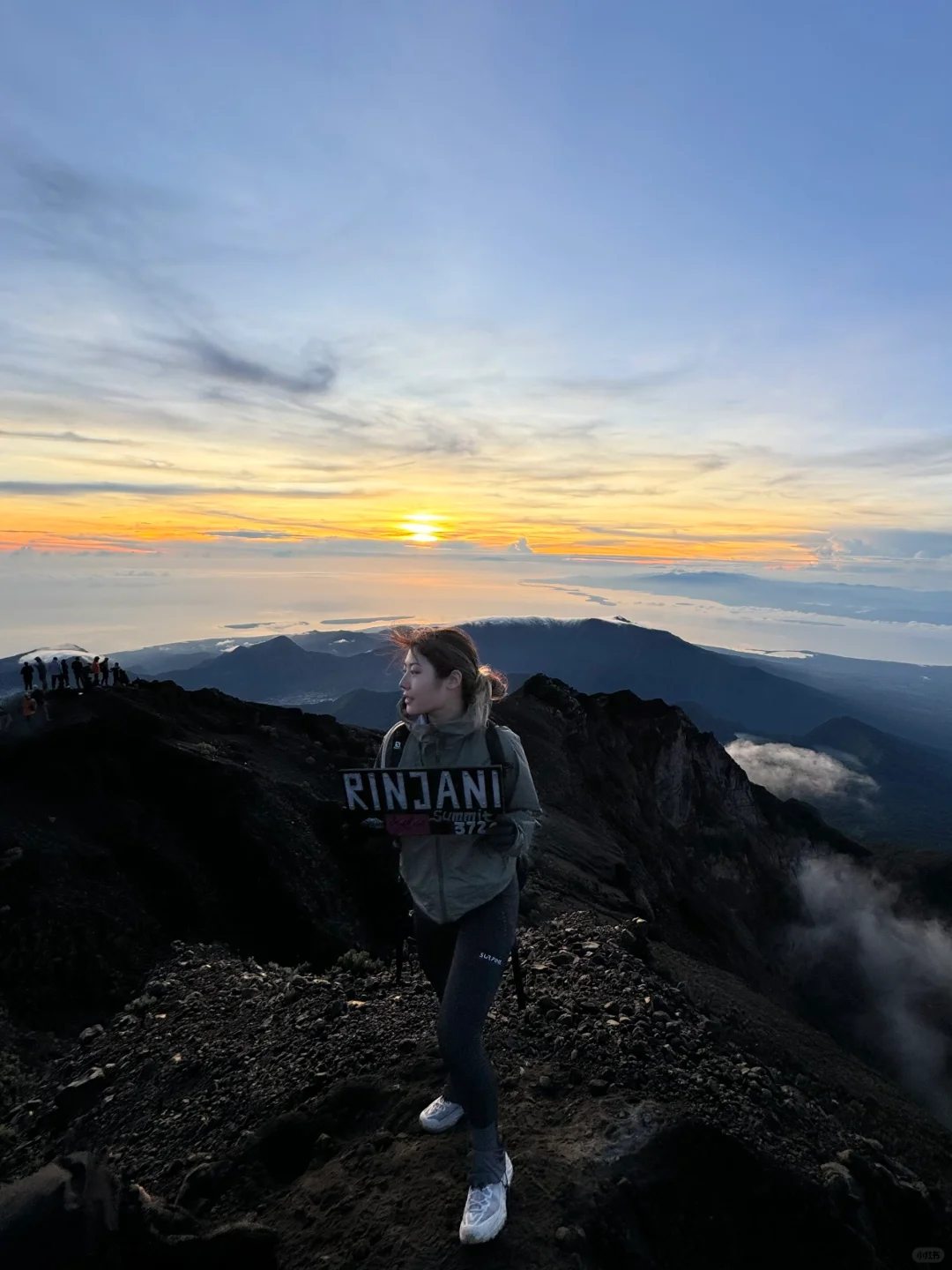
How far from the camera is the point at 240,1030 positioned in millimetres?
8555

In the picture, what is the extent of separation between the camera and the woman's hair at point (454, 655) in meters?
5.07

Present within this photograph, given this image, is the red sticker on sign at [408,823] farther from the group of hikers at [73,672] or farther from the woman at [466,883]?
the group of hikers at [73,672]

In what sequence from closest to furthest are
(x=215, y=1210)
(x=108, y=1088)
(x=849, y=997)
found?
(x=215, y=1210)
(x=108, y=1088)
(x=849, y=997)

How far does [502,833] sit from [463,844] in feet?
1.07

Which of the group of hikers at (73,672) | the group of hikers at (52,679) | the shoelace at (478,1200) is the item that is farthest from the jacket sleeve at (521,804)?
the group of hikers at (73,672)

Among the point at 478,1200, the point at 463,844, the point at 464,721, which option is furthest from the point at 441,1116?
the point at 464,721

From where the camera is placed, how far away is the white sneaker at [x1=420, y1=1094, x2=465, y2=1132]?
18.3ft

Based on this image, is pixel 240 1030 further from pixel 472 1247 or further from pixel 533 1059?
pixel 472 1247

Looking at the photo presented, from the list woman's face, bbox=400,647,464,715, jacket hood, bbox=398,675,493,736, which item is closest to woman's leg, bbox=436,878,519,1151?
jacket hood, bbox=398,675,493,736

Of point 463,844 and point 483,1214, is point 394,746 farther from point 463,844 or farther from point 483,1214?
point 483,1214

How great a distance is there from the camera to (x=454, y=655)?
5109mm

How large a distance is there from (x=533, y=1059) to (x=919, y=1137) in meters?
13.9

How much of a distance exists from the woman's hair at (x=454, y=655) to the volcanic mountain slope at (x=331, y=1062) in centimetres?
230

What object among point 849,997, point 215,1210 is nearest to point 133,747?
point 215,1210
